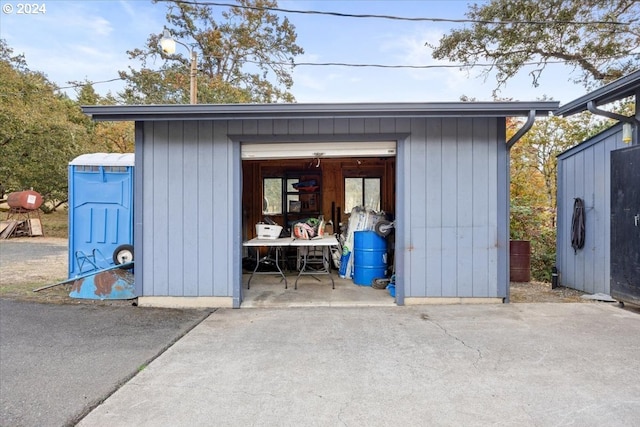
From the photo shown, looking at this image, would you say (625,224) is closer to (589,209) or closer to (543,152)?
(589,209)

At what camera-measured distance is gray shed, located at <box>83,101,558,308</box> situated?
4.56m

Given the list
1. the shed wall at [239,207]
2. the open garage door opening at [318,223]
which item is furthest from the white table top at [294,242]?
the shed wall at [239,207]

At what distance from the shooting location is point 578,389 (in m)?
2.42

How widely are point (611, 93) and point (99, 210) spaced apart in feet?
23.4

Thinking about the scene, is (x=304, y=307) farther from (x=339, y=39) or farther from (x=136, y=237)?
(x=339, y=39)

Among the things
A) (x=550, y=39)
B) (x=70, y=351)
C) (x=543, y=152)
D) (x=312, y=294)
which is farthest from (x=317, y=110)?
(x=543, y=152)

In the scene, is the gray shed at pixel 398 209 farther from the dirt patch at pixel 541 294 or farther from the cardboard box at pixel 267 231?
the cardboard box at pixel 267 231

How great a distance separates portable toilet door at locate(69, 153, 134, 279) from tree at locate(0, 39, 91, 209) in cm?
985

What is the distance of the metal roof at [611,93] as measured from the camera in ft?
12.9

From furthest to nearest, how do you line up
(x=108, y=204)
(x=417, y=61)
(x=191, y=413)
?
(x=417, y=61) < (x=108, y=204) < (x=191, y=413)

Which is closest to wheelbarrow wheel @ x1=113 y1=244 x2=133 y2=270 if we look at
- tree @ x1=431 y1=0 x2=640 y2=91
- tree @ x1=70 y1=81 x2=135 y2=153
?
tree @ x1=431 y1=0 x2=640 y2=91

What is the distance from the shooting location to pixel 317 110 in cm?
415

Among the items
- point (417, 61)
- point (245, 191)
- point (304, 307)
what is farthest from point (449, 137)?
point (417, 61)

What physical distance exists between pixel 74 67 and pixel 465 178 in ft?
55.7
